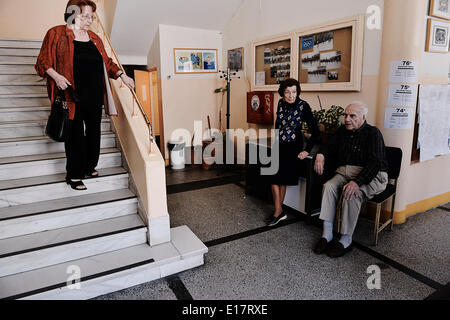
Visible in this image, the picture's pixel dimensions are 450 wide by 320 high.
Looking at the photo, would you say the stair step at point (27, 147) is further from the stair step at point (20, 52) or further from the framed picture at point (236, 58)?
the framed picture at point (236, 58)

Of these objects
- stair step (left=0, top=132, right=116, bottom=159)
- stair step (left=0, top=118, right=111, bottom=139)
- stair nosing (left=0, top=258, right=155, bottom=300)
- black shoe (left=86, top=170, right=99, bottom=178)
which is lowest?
stair nosing (left=0, top=258, right=155, bottom=300)

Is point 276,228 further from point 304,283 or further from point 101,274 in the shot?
point 101,274

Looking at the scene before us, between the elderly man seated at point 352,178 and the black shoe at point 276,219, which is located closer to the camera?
the elderly man seated at point 352,178

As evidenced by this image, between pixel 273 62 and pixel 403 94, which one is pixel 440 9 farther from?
pixel 273 62

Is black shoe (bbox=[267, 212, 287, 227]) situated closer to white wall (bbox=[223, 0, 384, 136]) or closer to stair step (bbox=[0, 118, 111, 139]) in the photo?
white wall (bbox=[223, 0, 384, 136])

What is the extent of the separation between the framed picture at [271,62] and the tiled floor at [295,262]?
193 cm

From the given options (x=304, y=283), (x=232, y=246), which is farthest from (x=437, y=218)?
(x=232, y=246)

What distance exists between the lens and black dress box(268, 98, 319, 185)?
319 centimetres

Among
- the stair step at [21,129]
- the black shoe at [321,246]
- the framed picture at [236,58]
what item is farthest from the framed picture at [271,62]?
the stair step at [21,129]

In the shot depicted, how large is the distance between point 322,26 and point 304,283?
112 inches

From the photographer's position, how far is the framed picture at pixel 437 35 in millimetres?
3076

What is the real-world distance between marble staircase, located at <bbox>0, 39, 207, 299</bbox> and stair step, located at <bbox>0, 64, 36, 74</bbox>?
90 centimetres

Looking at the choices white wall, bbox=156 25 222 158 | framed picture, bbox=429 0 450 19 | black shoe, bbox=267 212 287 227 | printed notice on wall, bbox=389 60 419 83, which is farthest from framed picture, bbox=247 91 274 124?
framed picture, bbox=429 0 450 19

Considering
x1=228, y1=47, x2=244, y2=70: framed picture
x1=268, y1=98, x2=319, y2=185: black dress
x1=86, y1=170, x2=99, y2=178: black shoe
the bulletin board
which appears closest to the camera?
x1=86, y1=170, x2=99, y2=178: black shoe
